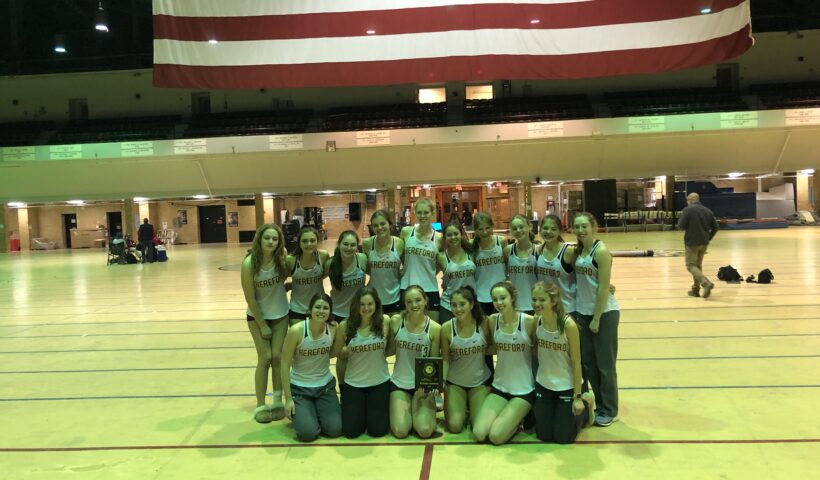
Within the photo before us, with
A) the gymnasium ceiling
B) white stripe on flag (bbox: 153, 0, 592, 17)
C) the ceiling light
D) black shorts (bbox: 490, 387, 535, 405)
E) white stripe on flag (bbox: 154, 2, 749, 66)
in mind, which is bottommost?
black shorts (bbox: 490, 387, 535, 405)

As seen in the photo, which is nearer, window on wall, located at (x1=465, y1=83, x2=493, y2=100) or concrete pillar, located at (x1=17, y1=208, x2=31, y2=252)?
window on wall, located at (x1=465, y1=83, x2=493, y2=100)

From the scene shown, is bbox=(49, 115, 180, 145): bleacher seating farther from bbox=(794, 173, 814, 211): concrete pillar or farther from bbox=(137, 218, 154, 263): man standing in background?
bbox=(794, 173, 814, 211): concrete pillar

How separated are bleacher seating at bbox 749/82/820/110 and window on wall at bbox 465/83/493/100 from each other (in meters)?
11.4

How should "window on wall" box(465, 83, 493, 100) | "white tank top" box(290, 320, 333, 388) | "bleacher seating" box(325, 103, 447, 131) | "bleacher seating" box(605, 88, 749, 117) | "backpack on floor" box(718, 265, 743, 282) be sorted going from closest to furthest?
"white tank top" box(290, 320, 333, 388)
"backpack on floor" box(718, 265, 743, 282)
"bleacher seating" box(605, 88, 749, 117)
"bleacher seating" box(325, 103, 447, 131)
"window on wall" box(465, 83, 493, 100)

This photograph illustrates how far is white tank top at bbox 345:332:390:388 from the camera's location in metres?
3.68

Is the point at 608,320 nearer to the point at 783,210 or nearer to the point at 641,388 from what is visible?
the point at 641,388

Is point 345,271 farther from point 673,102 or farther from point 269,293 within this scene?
point 673,102

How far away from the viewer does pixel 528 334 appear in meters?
3.57

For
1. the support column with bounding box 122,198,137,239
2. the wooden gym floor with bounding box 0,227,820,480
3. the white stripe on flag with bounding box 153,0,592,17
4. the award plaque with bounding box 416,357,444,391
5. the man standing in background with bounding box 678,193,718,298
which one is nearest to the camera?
the wooden gym floor with bounding box 0,227,820,480

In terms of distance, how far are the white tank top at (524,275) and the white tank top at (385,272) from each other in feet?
2.94

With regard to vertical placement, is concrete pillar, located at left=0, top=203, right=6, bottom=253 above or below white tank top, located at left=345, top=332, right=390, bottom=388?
above

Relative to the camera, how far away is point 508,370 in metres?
3.57

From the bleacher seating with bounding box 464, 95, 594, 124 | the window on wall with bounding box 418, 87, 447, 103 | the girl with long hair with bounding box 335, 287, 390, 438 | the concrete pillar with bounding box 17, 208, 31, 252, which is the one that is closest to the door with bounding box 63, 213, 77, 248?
the concrete pillar with bounding box 17, 208, 31, 252

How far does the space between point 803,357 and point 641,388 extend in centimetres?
189
